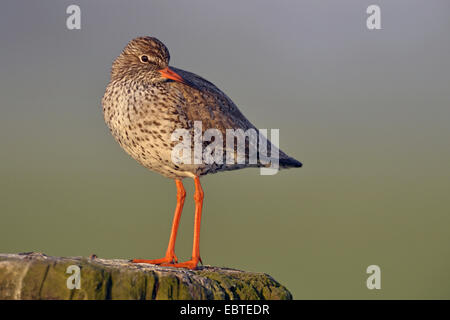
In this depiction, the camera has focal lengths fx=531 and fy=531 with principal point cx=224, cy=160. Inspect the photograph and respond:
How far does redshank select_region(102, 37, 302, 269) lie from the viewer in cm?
834

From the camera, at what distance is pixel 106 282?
236 inches

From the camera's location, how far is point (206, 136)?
28.8 ft

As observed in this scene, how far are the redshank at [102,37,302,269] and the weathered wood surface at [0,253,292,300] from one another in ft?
4.17

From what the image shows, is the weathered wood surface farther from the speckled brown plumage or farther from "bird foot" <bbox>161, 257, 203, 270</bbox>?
the speckled brown plumage

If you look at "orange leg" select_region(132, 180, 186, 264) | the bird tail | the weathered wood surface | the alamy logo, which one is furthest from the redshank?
the alamy logo

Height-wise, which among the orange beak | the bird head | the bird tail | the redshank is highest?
the bird head

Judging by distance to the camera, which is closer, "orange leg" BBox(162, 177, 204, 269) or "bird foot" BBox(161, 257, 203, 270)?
"bird foot" BBox(161, 257, 203, 270)

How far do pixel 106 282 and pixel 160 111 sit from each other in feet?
10.6

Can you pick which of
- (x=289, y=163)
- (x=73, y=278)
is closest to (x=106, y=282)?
(x=73, y=278)

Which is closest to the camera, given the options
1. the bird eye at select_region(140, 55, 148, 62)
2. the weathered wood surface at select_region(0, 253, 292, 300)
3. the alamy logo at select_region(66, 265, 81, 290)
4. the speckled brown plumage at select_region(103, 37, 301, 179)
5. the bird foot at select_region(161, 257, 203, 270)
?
the weathered wood surface at select_region(0, 253, 292, 300)

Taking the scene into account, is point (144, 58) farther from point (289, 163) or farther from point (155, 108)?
point (289, 163)

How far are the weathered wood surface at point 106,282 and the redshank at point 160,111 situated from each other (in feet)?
4.17

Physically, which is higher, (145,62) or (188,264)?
(145,62)
